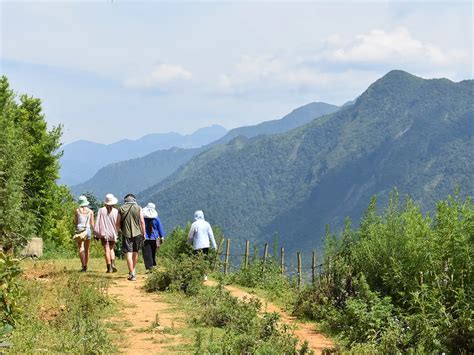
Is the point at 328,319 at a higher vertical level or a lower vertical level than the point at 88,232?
lower

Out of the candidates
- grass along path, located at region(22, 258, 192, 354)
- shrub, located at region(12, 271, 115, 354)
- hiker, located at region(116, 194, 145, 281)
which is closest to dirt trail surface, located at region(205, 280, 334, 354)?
grass along path, located at region(22, 258, 192, 354)

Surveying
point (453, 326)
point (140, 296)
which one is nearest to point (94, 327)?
point (140, 296)

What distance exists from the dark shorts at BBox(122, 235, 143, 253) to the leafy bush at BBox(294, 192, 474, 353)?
3873 mm

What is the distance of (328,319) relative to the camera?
29.9ft

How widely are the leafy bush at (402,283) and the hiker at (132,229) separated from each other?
3.86 m

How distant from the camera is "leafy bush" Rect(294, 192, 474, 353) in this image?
22.9 ft

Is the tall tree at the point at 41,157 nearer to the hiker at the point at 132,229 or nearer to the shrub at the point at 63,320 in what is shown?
the hiker at the point at 132,229

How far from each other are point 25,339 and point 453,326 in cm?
504

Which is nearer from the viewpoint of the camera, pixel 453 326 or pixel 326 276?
pixel 453 326

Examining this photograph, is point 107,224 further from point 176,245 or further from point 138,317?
point 176,245

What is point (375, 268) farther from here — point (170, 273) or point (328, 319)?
point (170, 273)

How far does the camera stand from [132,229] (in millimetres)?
12273

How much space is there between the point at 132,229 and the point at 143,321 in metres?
3.99

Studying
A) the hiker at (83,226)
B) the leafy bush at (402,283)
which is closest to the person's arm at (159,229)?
the hiker at (83,226)
